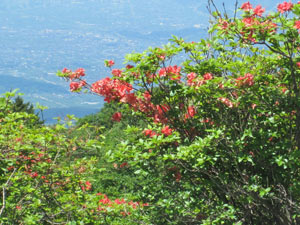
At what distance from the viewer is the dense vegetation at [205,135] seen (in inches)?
128

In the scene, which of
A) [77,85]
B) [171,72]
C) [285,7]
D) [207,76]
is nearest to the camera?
[207,76]

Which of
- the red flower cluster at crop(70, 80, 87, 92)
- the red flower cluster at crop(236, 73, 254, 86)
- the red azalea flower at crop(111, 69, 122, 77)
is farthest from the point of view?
the red flower cluster at crop(70, 80, 87, 92)

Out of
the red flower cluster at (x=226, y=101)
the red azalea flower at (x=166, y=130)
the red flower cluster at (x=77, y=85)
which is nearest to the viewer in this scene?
the red flower cluster at (x=226, y=101)

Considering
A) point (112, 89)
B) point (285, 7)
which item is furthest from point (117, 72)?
point (285, 7)

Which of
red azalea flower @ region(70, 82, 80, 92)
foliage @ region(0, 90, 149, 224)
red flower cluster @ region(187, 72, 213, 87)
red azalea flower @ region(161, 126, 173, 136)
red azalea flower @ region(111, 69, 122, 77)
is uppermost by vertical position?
red azalea flower @ region(70, 82, 80, 92)

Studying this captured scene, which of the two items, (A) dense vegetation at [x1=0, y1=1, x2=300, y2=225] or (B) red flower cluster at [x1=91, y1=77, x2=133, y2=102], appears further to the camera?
(B) red flower cluster at [x1=91, y1=77, x2=133, y2=102]

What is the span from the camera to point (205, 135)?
146 inches

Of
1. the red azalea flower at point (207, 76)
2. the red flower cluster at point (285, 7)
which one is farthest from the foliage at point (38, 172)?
the red flower cluster at point (285, 7)

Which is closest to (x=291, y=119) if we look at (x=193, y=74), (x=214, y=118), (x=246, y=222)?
(x=214, y=118)

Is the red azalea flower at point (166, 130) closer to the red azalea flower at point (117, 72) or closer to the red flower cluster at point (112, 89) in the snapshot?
the red flower cluster at point (112, 89)

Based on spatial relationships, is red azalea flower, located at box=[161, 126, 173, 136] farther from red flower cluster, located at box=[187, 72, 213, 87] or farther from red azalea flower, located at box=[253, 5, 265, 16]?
red azalea flower, located at box=[253, 5, 265, 16]

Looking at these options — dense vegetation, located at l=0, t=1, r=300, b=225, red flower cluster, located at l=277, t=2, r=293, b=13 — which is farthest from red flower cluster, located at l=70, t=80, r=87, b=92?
red flower cluster, located at l=277, t=2, r=293, b=13

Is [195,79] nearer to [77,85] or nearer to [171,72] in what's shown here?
[171,72]

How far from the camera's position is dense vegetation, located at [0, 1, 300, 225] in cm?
325
